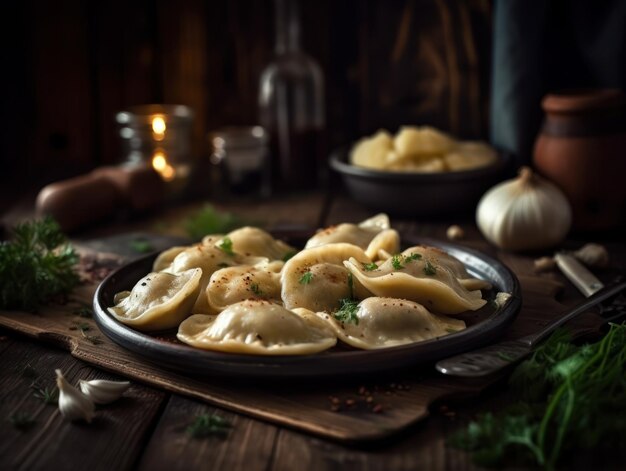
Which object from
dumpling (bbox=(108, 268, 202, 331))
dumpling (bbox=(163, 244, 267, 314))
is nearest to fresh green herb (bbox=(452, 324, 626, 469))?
dumpling (bbox=(108, 268, 202, 331))

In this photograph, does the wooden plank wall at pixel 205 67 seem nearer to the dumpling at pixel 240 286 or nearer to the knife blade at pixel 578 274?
the knife blade at pixel 578 274

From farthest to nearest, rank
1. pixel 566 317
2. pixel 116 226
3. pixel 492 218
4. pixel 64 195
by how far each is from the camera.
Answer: pixel 116 226 → pixel 64 195 → pixel 492 218 → pixel 566 317

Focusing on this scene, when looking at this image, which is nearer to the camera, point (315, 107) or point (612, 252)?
point (612, 252)

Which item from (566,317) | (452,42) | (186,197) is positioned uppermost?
(452,42)

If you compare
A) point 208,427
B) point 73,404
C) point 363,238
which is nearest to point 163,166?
point 363,238

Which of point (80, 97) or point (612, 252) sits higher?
point (80, 97)

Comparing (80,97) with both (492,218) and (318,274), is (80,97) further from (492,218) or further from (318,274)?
(318,274)

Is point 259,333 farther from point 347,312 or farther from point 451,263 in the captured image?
point 451,263

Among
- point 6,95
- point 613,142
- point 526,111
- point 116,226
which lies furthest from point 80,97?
point 613,142
